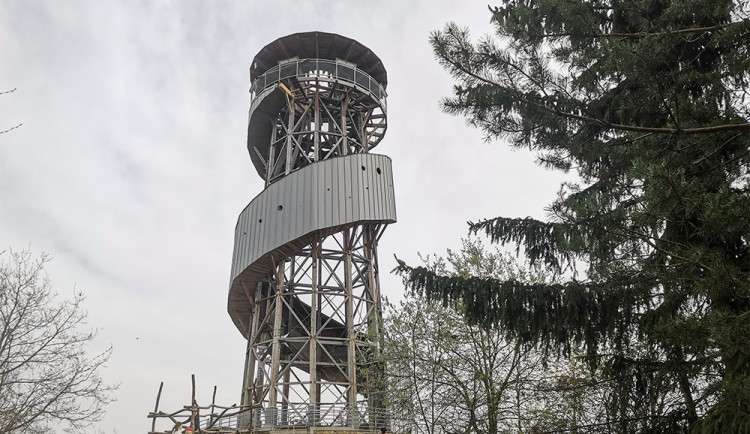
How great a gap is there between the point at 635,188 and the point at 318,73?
15.7 m

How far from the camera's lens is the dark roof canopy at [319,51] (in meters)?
21.3

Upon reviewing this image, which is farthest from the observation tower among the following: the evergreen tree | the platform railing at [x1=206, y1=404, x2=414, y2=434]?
the evergreen tree

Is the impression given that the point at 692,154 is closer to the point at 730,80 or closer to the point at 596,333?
the point at 730,80

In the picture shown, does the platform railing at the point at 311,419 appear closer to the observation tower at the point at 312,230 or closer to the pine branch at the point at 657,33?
the observation tower at the point at 312,230

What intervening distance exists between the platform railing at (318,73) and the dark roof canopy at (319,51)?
0.55 metres

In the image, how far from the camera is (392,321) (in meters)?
11.9

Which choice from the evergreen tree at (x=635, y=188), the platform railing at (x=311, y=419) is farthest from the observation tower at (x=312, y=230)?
the evergreen tree at (x=635, y=188)

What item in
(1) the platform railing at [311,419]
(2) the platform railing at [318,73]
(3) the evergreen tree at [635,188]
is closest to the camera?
(3) the evergreen tree at [635,188]

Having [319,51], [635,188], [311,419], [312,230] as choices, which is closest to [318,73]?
[319,51]

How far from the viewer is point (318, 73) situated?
20.8 m

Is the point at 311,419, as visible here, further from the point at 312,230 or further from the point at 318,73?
the point at 318,73

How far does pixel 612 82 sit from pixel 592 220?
1.97m

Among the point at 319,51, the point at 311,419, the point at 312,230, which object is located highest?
the point at 319,51

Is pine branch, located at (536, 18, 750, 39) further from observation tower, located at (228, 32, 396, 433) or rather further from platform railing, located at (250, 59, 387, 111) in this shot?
platform railing, located at (250, 59, 387, 111)
